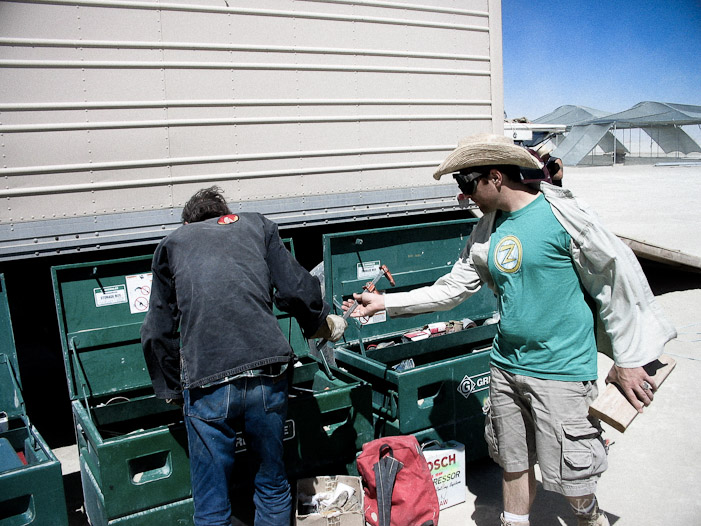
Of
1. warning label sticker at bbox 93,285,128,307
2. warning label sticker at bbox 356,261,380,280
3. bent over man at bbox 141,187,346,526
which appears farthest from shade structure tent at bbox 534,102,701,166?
bent over man at bbox 141,187,346,526

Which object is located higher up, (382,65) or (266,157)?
(382,65)

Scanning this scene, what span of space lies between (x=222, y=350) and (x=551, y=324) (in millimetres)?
1375

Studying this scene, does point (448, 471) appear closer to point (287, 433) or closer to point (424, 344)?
point (287, 433)

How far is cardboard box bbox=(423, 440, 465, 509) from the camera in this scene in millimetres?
3385

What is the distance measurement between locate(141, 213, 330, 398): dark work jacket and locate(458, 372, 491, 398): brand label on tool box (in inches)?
55.0

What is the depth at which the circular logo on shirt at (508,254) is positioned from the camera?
255 centimetres

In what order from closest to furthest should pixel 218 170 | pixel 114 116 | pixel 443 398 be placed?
pixel 443 398
pixel 114 116
pixel 218 170

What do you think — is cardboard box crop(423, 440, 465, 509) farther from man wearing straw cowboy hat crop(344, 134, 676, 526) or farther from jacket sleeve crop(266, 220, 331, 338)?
jacket sleeve crop(266, 220, 331, 338)

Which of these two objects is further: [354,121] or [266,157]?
[354,121]

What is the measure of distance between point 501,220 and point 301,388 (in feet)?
6.26

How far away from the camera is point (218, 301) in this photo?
244 cm

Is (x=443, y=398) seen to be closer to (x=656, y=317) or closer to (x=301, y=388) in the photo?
(x=301, y=388)

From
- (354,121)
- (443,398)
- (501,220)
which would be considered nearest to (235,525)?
(443,398)

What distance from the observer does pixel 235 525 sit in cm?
305
